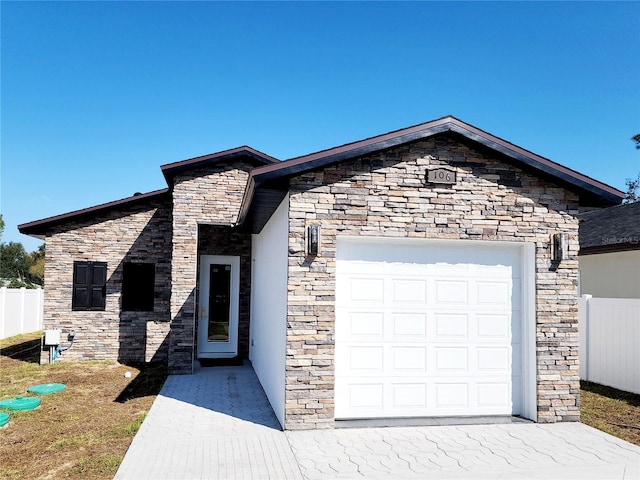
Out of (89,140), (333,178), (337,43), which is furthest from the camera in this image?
(89,140)

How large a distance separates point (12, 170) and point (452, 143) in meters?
15.5

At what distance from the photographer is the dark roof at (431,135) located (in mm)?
6051

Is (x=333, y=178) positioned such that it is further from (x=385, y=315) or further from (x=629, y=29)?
(x=629, y=29)

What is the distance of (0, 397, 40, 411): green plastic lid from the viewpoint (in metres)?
7.38

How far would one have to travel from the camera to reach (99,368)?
1102 cm

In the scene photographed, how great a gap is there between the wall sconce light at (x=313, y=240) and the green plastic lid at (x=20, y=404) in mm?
5473

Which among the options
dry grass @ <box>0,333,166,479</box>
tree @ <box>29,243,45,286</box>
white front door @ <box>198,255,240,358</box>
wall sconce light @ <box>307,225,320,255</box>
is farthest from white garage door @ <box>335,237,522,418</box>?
tree @ <box>29,243,45,286</box>

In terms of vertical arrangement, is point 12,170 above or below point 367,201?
above

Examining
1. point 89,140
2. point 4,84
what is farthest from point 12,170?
point 4,84

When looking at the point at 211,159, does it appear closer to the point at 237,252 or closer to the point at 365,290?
the point at 237,252

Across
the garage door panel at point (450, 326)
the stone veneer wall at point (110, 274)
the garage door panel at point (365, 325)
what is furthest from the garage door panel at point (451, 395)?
the stone veneer wall at point (110, 274)

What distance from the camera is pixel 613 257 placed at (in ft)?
43.2

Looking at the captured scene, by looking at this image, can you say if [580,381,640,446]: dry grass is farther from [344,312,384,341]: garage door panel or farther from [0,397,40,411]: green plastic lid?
[0,397,40,411]: green plastic lid

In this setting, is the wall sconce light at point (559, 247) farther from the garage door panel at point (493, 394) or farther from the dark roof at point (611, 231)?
the dark roof at point (611, 231)
